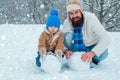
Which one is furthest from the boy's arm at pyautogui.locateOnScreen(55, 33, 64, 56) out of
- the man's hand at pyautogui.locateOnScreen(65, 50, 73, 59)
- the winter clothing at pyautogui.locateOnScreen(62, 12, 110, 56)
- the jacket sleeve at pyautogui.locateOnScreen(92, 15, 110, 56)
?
the jacket sleeve at pyautogui.locateOnScreen(92, 15, 110, 56)

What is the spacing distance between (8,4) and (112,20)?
9983 mm

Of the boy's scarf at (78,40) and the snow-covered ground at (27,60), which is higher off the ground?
the boy's scarf at (78,40)

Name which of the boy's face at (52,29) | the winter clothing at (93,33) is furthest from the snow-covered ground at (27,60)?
the boy's face at (52,29)

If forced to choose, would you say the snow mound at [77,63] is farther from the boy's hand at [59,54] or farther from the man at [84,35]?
the boy's hand at [59,54]

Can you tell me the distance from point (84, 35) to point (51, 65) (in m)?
0.63

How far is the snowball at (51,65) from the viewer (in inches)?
178

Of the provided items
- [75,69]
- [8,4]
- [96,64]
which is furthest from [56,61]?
[8,4]

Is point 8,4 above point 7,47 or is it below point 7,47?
below

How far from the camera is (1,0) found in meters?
28.9

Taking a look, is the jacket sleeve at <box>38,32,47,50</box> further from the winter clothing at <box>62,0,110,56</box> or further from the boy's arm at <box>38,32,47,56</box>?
the winter clothing at <box>62,0,110,56</box>

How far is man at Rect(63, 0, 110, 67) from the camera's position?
475 centimetres

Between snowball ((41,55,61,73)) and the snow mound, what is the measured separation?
209mm

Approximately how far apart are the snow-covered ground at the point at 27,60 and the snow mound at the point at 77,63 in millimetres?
73

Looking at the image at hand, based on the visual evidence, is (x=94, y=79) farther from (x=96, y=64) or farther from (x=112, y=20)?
(x=112, y=20)
